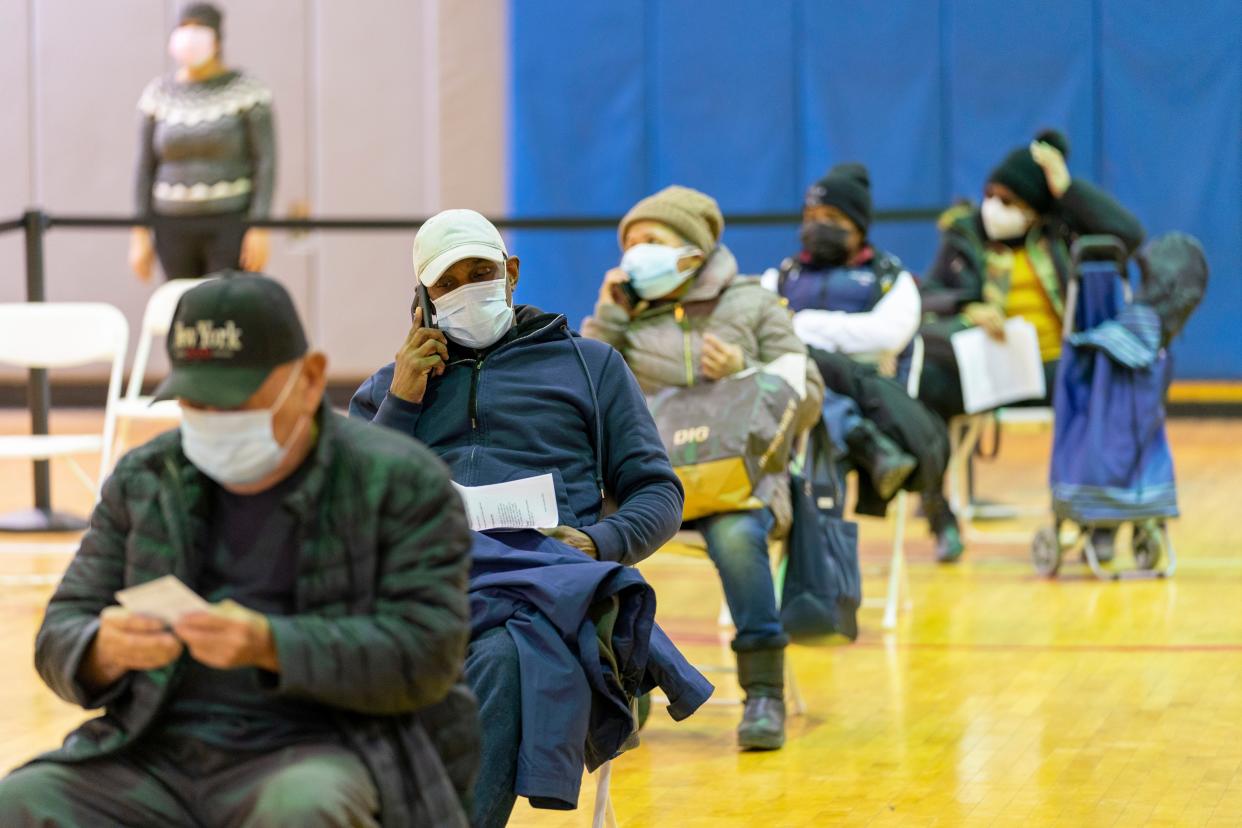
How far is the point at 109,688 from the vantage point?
7.55 ft

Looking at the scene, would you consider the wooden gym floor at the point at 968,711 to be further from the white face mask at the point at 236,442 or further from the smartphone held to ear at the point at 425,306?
the white face mask at the point at 236,442

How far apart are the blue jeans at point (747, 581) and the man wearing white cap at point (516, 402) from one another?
105 cm

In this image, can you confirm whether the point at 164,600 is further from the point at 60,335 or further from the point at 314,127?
the point at 314,127

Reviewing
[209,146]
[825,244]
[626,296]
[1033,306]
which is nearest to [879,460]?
[825,244]

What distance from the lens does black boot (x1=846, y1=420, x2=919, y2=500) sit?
5777 millimetres

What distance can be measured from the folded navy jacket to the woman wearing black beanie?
13.6ft

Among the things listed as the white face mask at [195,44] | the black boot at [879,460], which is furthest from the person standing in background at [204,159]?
the black boot at [879,460]

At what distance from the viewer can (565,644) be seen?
3047 millimetres

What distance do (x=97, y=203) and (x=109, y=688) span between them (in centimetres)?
1033

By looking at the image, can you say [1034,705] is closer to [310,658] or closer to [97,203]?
[310,658]

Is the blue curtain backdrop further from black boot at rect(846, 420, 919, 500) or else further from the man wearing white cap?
the man wearing white cap

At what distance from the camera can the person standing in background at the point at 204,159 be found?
345 inches

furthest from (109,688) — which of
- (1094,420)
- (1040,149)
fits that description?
(1040,149)

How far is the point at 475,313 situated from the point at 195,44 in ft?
19.1
